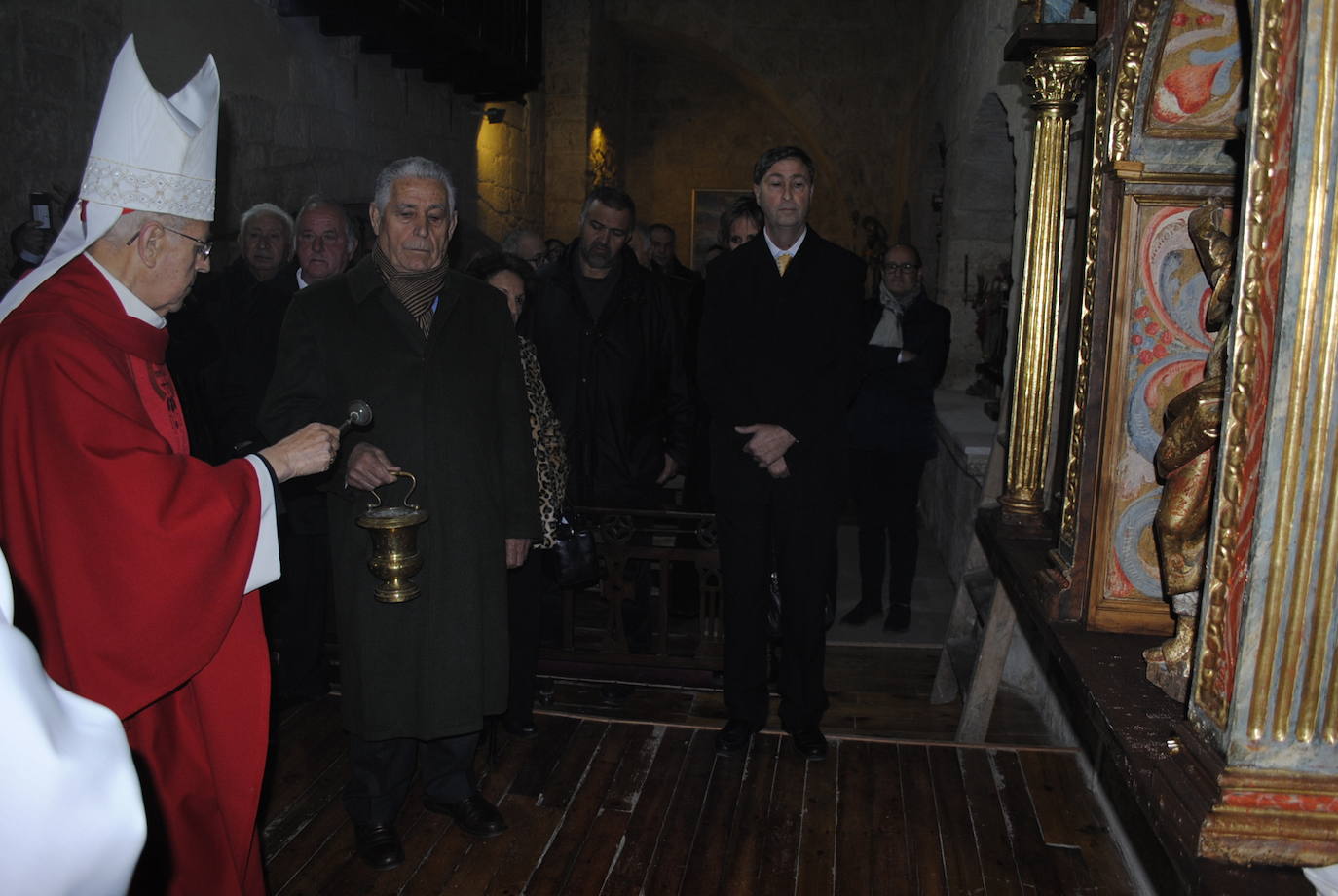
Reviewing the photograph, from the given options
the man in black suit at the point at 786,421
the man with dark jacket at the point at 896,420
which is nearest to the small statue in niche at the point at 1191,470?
the man in black suit at the point at 786,421

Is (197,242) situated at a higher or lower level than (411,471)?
higher

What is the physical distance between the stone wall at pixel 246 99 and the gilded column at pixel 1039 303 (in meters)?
3.50

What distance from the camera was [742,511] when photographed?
322 centimetres

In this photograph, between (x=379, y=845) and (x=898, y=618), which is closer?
(x=379, y=845)

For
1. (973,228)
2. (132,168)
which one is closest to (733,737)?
Answer: (132,168)

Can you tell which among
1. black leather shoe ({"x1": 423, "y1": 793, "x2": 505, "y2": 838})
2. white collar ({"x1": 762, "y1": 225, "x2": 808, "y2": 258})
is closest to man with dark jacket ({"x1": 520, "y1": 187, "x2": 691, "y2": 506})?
white collar ({"x1": 762, "y1": 225, "x2": 808, "y2": 258})

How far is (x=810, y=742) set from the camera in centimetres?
323

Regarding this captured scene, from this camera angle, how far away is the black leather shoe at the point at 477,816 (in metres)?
2.81

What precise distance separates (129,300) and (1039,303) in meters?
2.46

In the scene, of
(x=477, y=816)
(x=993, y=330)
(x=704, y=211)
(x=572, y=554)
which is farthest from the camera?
(x=704, y=211)

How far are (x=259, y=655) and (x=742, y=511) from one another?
4.88ft

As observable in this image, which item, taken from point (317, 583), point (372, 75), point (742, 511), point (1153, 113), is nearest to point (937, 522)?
point (742, 511)

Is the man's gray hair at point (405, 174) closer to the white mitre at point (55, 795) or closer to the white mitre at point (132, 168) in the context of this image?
the white mitre at point (132, 168)

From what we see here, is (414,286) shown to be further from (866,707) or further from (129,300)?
(866,707)
